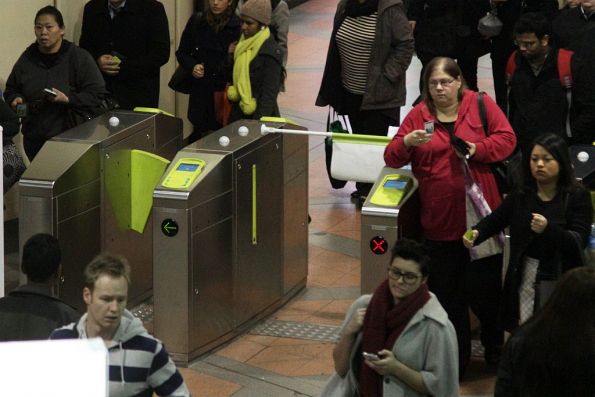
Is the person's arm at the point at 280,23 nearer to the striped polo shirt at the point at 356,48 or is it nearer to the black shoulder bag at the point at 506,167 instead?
Answer: the striped polo shirt at the point at 356,48

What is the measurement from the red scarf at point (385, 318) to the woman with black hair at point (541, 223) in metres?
1.42

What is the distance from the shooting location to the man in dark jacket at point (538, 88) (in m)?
7.95

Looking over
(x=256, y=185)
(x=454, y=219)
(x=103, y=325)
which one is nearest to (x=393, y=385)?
(x=103, y=325)

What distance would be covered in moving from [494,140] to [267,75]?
2.63 metres

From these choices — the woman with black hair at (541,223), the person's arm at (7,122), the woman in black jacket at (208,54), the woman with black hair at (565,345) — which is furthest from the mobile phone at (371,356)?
the woman in black jacket at (208,54)

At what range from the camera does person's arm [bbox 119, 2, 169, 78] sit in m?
10.1

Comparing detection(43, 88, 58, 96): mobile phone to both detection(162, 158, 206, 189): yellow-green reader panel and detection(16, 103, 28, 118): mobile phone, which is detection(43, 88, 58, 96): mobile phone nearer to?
detection(16, 103, 28, 118): mobile phone

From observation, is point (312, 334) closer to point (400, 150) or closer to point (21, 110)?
point (400, 150)

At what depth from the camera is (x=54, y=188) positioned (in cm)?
788

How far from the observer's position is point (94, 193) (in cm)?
838

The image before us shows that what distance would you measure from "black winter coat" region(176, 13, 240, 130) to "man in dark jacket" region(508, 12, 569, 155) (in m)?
2.62

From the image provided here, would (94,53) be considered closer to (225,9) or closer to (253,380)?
(225,9)

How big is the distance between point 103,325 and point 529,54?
163 inches

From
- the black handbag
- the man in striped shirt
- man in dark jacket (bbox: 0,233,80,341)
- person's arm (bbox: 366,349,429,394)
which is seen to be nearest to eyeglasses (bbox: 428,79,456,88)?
person's arm (bbox: 366,349,429,394)
